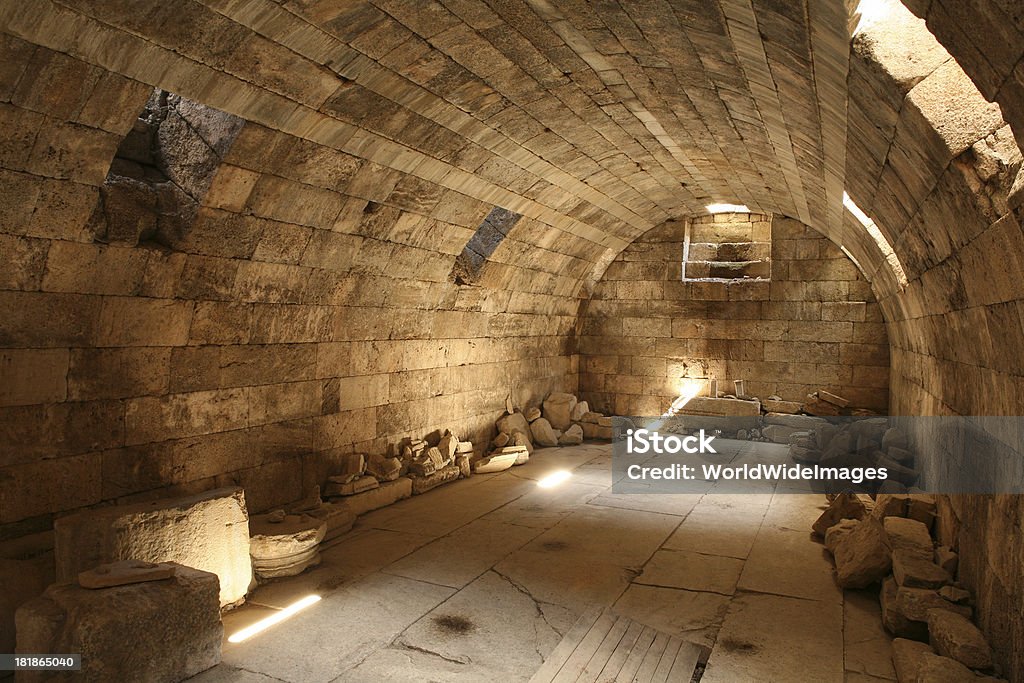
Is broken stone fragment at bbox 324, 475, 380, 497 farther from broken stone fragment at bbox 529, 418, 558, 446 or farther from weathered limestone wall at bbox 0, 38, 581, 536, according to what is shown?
broken stone fragment at bbox 529, 418, 558, 446

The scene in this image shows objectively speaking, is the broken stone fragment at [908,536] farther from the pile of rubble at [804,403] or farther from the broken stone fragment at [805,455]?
the pile of rubble at [804,403]

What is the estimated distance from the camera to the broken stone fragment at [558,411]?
12461 mm

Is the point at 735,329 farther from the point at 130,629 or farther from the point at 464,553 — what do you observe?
the point at 130,629

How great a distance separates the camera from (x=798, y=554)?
21.2ft

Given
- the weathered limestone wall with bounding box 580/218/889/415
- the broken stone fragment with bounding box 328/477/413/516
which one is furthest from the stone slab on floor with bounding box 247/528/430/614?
the weathered limestone wall with bounding box 580/218/889/415

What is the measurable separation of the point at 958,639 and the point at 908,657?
343 millimetres

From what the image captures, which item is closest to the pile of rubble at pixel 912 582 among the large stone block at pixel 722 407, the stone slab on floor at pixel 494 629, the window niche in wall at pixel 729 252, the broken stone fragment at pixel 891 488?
the broken stone fragment at pixel 891 488

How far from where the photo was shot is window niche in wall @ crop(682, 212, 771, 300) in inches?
501

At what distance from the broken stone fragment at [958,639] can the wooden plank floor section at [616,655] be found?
1.45 m

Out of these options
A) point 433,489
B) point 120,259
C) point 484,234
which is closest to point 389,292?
point 484,234

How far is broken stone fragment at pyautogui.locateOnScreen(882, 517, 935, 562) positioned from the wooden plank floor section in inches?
79.9

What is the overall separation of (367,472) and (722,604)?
4.29 metres

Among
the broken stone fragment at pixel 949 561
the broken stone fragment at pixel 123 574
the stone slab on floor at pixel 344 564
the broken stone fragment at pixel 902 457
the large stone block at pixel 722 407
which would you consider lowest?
the stone slab on floor at pixel 344 564

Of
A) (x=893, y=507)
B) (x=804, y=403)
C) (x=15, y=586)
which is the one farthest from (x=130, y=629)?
(x=804, y=403)
